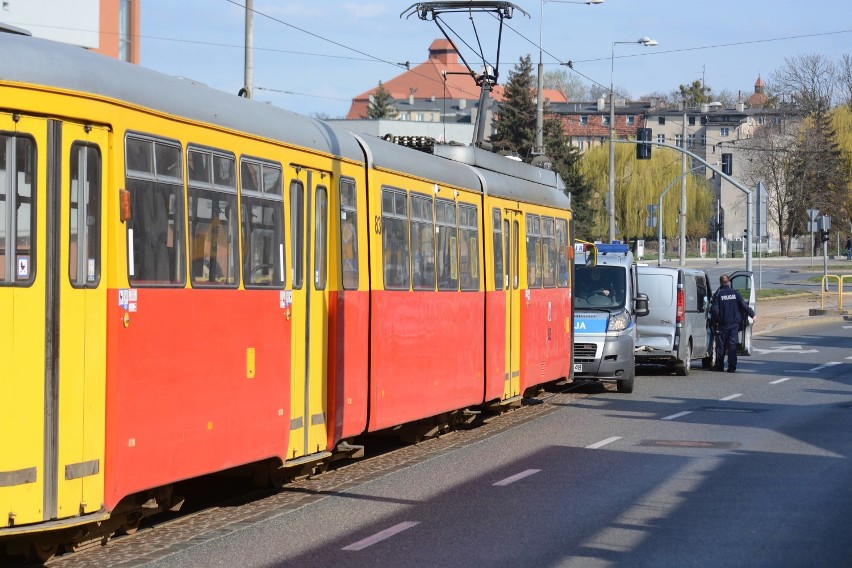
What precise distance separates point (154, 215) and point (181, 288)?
572 mm

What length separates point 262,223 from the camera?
35.6 feet

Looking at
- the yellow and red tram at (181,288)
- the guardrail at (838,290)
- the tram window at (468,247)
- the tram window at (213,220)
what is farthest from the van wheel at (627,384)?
the guardrail at (838,290)

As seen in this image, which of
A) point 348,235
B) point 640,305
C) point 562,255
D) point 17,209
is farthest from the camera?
point 640,305

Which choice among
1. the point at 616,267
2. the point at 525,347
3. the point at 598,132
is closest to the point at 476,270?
the point at 525,347

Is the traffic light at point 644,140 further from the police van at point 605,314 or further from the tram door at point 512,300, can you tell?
the tram door at point 512,300

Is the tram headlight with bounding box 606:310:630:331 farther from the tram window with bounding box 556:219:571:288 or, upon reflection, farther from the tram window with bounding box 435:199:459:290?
the tram window with bounding box 435:199:459:290

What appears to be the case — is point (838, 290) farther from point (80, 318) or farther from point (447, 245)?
point (80, 318)

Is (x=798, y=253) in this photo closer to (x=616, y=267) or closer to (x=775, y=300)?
(x=775, y=300)

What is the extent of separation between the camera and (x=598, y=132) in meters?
157

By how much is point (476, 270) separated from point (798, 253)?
104m

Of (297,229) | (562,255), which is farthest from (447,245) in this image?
(562,255)

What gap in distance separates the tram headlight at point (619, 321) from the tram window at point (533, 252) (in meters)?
3.25

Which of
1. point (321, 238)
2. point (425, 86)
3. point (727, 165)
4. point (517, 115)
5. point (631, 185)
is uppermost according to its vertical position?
point (425, 86)

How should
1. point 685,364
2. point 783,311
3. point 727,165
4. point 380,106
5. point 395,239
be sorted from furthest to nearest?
1. point 380,106
2. point 783,311
3. point 727,165
4. point 685,364
5. point 395,239
